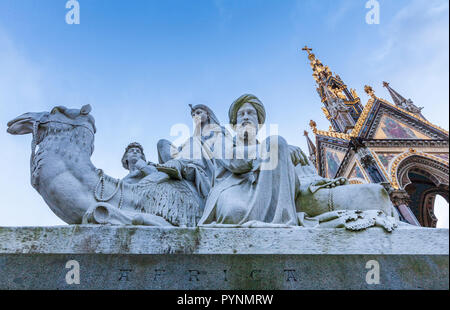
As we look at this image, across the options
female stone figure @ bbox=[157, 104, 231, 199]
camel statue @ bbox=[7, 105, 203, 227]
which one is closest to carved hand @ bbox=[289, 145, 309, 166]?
female stone figure @ bbox=[157, 104, 231, 199]

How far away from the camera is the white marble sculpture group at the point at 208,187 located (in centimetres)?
283

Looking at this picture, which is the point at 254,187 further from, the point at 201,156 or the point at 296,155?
the point at 201,156

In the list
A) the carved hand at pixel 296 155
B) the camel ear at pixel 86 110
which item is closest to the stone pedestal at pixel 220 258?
the carved hand at pixel 296 155

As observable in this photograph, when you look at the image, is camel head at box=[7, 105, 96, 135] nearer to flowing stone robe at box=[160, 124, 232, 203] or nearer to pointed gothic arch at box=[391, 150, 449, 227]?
flowing stone robe at box=[160, 124, 232, 203]

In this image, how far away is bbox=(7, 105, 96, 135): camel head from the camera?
11.8 ft

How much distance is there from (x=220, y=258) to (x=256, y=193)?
0.75 metres

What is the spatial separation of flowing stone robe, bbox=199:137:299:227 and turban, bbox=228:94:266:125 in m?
0.60

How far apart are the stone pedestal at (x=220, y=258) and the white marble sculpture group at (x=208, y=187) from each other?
0.18 meters

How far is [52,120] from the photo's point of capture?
143 inches

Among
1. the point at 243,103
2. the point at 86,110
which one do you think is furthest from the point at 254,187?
the point at 86,110

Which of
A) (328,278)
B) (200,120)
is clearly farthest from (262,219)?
(200,120)

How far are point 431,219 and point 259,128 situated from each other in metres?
28.6
